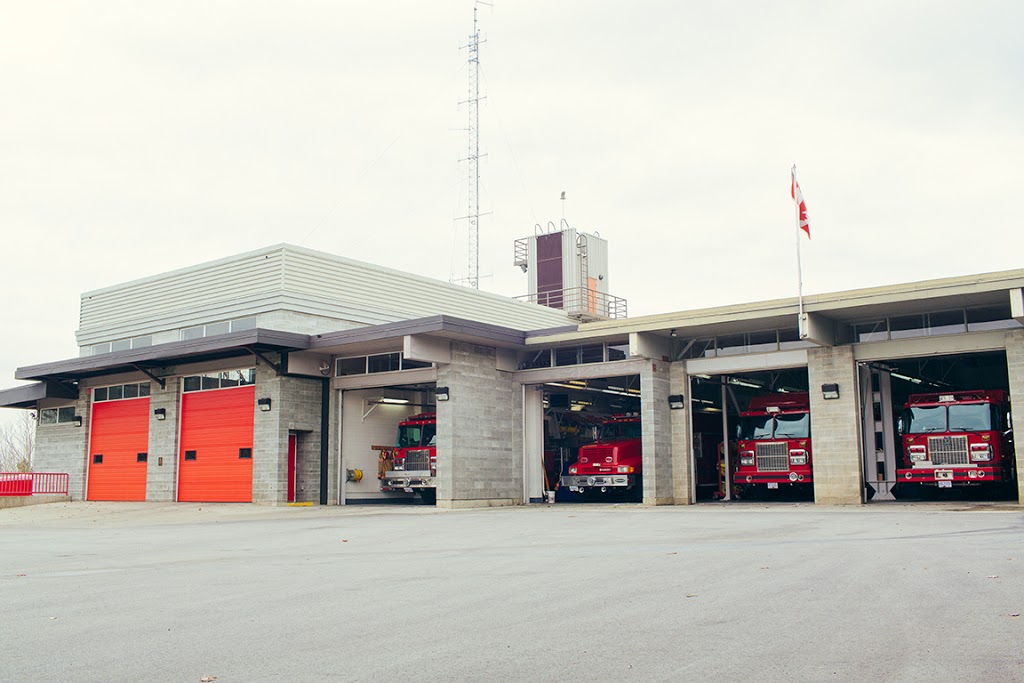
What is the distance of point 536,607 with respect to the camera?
7.80m

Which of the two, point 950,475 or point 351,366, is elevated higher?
point 351,366

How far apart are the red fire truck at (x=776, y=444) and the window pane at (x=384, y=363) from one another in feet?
32.5

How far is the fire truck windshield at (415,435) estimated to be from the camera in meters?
28.7

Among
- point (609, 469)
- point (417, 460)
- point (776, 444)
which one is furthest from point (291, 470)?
point (776, 444)

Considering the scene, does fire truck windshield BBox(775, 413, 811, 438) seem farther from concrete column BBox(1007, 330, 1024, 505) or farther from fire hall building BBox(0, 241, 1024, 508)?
concrete column BBox(1007, 330, 1024, 505)

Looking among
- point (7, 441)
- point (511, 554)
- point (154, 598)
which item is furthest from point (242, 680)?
point (7, 441)

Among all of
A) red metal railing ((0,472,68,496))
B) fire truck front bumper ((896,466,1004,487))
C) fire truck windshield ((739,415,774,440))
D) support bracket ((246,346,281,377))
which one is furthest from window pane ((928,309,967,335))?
red metal railing ((0,472,68,496))

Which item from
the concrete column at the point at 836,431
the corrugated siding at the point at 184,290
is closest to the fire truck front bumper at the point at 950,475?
the concrete column at the point at 836,431

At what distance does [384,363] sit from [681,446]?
348 inches

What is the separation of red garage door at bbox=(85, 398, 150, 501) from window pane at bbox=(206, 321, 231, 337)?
3248 mm

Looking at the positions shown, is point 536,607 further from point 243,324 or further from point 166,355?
point 243,324

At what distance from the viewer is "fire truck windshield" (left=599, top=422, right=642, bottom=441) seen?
29.3 meters

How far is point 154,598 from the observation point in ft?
29.0

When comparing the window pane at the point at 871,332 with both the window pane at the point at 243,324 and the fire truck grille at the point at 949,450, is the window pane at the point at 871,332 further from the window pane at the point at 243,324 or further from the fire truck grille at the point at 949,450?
the window pane at the point at 243,324
